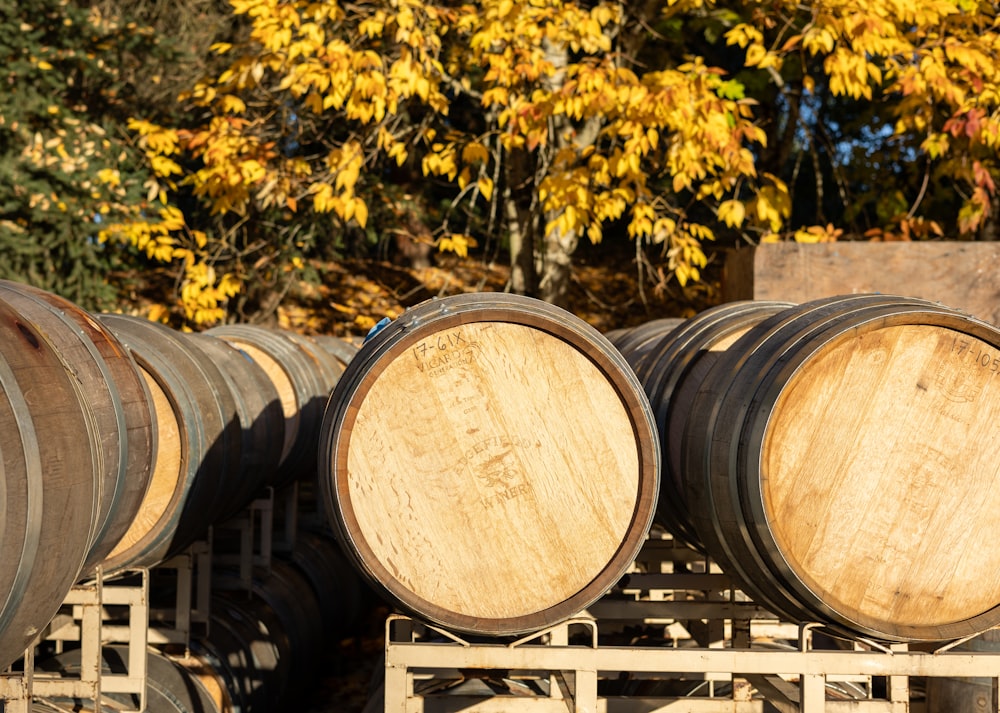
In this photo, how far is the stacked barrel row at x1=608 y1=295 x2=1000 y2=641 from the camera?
10.6 ft

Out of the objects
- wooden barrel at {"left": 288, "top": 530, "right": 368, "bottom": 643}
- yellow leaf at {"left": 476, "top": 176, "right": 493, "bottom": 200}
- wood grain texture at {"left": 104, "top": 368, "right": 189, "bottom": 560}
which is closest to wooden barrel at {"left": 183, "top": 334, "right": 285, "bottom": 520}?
wood grain texture at {"left": 104, "top": 368, "right": 189, "bottom": 560}

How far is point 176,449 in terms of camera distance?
4.68 metres

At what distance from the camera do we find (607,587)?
11.1 ft

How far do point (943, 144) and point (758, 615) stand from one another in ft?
18.9

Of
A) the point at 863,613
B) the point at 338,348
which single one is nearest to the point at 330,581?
the point at 338,348

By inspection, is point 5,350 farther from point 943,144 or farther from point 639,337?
point 943,144

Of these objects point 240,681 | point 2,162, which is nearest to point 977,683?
point 240,681

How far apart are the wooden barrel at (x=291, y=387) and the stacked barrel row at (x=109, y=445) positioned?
0.06 meters

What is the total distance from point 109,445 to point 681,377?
84.8 inches

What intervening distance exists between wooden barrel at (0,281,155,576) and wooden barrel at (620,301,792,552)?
2.02 metres

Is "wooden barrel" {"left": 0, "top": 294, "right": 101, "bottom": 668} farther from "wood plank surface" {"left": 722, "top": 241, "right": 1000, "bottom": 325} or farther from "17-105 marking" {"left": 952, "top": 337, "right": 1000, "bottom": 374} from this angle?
"wood plank surface" {"left": 722, "top": 241, "right": 1000, "bottom": 325}

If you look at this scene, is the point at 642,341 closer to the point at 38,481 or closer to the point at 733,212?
the point at 733,212

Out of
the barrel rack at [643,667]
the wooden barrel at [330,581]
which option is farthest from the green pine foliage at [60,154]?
the barrel rack at [643,667]

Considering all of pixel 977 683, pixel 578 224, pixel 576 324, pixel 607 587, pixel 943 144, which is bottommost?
pixel 977 683
